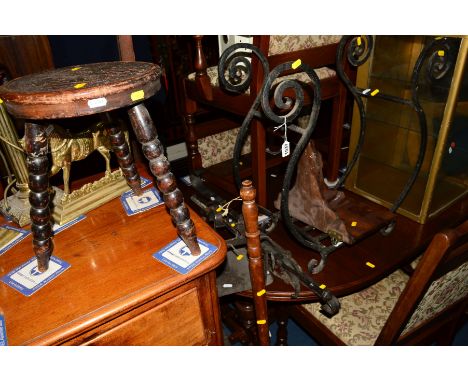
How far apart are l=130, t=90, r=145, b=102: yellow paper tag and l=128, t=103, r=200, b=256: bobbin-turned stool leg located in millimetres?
48

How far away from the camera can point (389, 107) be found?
1.67m

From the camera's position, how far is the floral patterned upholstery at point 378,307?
1.18 metres

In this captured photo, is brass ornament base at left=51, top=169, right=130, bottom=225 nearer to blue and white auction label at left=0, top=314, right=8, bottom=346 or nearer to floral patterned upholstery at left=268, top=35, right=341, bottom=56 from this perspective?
blue and white auction label at left=0, top=314, right=8, bottom=346

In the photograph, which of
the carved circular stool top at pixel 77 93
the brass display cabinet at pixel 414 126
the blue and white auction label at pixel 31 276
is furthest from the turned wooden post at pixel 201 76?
the blue and white auction label at pixel 31 276

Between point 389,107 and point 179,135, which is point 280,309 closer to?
point 389,107

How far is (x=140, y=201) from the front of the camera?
1.27 metres

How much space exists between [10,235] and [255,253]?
78 centimetres

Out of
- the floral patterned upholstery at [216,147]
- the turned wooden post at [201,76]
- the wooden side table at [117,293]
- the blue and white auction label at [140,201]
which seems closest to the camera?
the wooden side table at [117,293]

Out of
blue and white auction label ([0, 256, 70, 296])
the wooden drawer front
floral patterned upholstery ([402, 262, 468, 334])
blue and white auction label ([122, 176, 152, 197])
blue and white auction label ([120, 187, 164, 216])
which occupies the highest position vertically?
blue and white auction label ([122, 176, 152, 197])

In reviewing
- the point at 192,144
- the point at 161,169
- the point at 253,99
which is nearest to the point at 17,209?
the point at 161,169

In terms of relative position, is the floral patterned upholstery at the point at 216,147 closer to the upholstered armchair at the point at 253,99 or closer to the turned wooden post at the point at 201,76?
the upholstered armchair at the point at 253,99

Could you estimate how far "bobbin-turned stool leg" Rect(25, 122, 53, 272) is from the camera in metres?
0.87

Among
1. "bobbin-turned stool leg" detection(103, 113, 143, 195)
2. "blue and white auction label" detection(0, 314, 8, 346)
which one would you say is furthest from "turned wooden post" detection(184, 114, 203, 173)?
"blue and white auction label" detection(0, 314, 8, 346)

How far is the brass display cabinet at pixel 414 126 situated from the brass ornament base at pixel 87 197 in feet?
3.58
